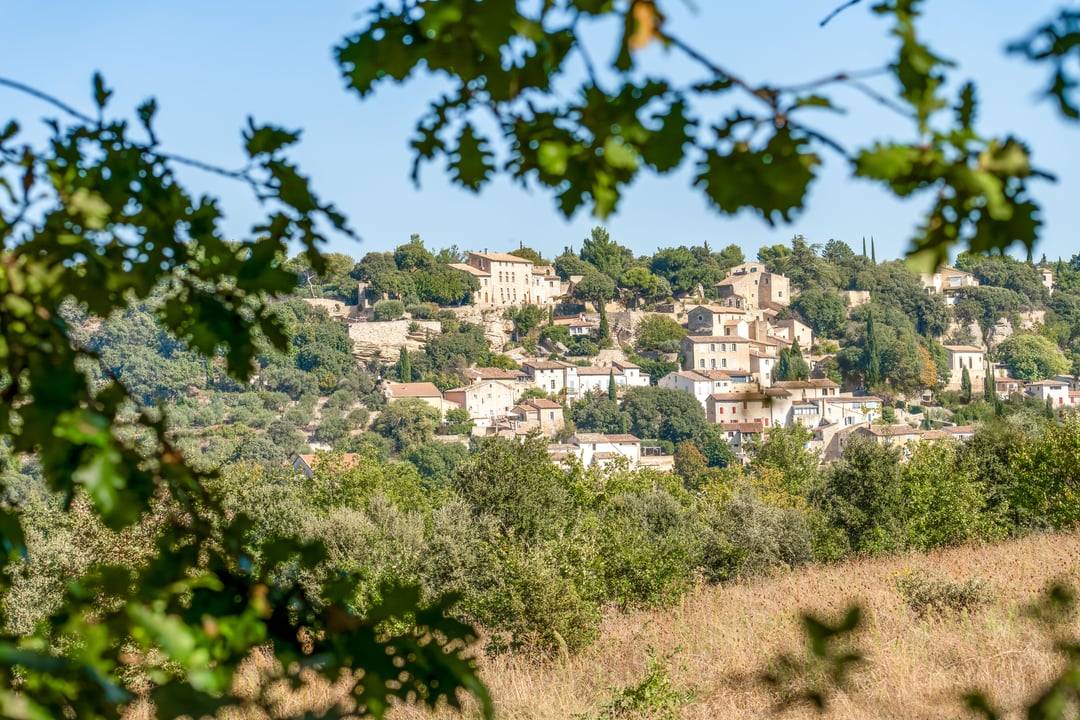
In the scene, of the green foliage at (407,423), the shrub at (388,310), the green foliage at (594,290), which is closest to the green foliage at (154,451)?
the green foliage at (407,423)

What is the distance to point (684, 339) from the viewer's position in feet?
246

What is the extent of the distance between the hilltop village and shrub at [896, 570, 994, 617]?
4501 centimetres

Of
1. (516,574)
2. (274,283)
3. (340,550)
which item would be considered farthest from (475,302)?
(274,283)

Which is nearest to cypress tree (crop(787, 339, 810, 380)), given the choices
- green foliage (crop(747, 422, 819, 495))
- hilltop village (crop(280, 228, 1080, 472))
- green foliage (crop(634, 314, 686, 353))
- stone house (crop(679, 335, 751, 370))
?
green foliage (crop(747, 422, 819, 495))

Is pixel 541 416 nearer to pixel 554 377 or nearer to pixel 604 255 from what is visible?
pixel 554 377

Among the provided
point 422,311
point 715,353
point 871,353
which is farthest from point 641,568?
point 422,311

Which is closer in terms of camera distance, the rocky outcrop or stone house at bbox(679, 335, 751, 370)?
stone house at bbox(679, 335, 751, 370)

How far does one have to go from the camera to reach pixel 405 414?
5916 cm

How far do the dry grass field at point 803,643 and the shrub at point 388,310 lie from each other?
2649 inches

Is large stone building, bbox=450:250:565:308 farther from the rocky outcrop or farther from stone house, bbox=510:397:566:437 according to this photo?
stone house, bbox=510:397:566:437

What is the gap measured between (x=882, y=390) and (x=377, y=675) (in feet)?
227

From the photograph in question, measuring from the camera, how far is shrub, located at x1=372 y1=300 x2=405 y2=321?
74.8 m

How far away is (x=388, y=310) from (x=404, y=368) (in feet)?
25.9

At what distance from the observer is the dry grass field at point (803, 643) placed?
4.62m
